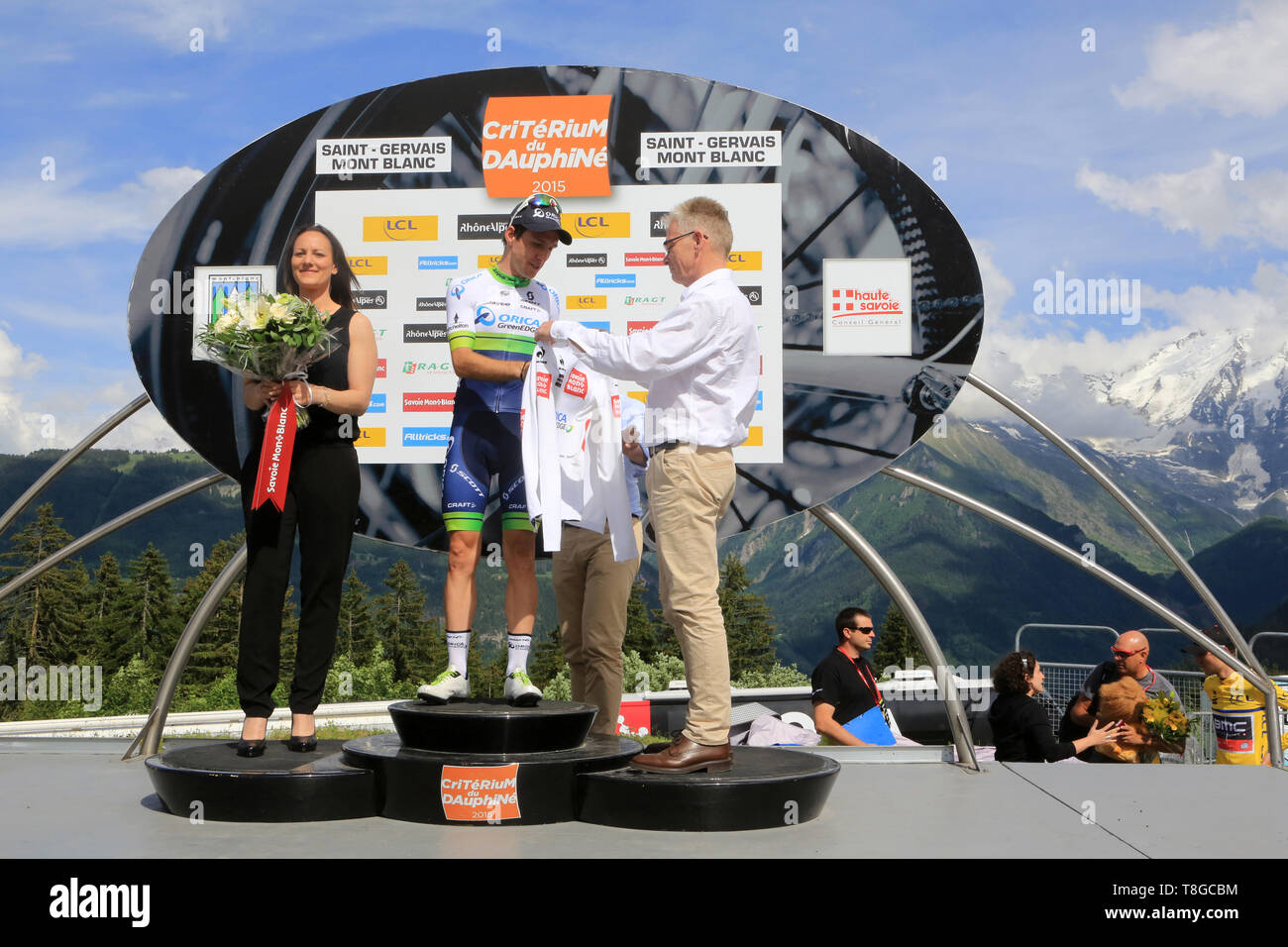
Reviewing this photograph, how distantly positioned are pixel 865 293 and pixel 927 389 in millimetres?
652

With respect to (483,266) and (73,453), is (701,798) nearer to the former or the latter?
(483,266)

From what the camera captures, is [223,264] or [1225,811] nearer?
[1225,811]

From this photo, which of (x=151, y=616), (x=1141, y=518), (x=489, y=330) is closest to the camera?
(x=489, y=330)

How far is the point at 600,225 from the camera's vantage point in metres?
6.37

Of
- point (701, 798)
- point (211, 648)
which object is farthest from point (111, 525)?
point (211, 648)

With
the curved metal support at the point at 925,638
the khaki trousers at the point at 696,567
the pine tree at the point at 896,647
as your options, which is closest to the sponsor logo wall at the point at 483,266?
the curved metal support at the point at 925,638

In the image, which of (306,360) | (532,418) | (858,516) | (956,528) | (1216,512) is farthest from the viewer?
(1216,512)

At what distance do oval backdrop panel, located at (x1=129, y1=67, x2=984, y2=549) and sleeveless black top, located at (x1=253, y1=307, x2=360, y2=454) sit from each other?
1950 millimetres

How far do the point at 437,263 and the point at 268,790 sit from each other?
11.2 feet

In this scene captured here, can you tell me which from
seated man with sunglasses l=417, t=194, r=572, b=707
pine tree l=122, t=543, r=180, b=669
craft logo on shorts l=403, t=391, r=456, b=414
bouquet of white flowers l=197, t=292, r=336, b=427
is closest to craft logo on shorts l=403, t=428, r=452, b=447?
craft logo on shorts l=403, t=391, r=456, b=414

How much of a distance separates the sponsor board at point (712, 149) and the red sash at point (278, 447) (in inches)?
118

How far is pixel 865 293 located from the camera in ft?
20.7
